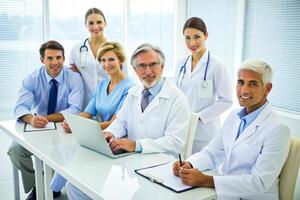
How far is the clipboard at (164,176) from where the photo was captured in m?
1.39

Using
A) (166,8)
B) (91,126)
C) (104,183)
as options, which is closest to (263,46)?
(166,8)

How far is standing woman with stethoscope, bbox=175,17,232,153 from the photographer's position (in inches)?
98.6

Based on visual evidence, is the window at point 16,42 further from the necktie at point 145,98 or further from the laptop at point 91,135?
the necktie at point 145,98

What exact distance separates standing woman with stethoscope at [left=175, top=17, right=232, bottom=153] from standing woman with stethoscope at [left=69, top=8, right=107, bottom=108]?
760 millimetres

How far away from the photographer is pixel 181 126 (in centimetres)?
193

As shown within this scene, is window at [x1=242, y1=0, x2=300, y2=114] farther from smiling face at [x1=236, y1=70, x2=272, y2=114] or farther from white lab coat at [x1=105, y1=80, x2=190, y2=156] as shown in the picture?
smiling face at [x1=236, y1=70, x2=272, y2=114]

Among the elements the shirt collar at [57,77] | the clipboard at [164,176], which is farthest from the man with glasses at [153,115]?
the shirt collar at [57,77]

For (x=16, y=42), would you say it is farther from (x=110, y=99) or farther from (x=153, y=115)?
(x=153, y=115)

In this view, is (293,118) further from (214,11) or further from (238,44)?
(214,11)

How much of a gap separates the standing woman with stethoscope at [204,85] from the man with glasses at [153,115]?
22.2 inches

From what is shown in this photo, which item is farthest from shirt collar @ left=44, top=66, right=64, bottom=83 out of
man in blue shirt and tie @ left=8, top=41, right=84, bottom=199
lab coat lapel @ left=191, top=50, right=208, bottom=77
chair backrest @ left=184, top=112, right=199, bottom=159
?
chair backrest @ left=184, top=112, right=199, bottom=159

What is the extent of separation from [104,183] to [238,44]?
246 centimetres

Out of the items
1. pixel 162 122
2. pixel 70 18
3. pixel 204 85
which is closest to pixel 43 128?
pixel 162 122

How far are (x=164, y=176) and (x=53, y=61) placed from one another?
157 cm
